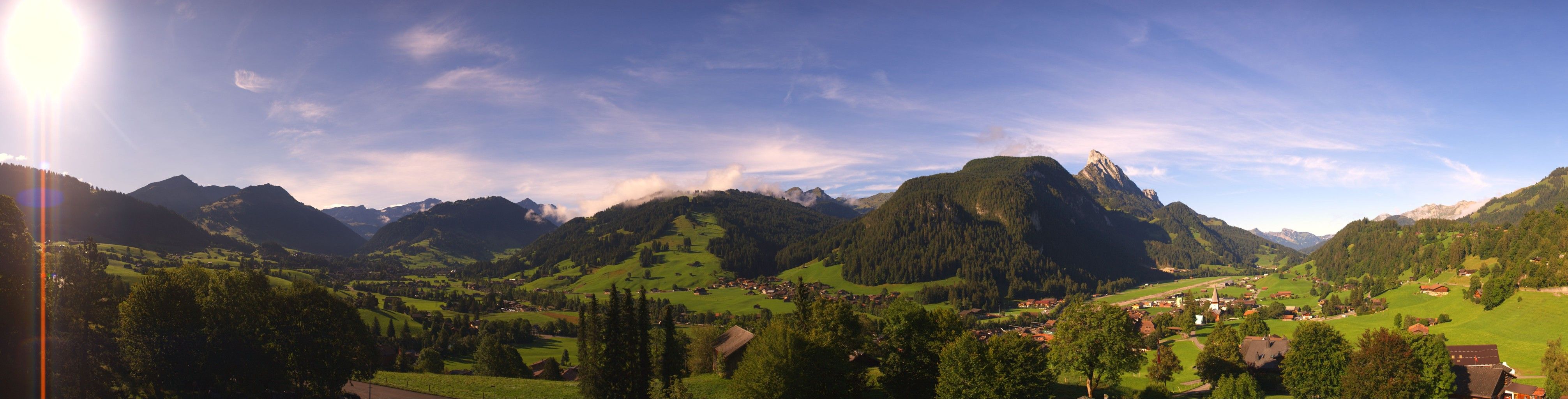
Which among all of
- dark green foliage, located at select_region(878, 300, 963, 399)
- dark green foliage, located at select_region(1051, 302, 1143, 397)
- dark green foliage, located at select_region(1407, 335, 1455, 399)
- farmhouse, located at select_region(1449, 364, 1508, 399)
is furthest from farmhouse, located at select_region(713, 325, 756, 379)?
farmhouse, located at select_region(1449, 364, 1508, 399)

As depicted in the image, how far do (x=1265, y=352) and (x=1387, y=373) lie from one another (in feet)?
94.4

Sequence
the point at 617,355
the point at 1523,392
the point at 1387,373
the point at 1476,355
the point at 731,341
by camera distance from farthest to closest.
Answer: the point at 1476,355, the point at 731,341, the point at 1523,392, the point at 617,355, the point at 1387,373

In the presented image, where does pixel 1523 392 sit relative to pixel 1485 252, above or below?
below

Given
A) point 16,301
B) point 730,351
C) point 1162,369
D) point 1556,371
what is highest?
point 16,301

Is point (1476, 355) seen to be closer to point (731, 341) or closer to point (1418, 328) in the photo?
point (1418, 328)

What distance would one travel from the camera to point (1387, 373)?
158 feet

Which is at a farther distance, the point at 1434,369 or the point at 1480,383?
the point at 1480,383

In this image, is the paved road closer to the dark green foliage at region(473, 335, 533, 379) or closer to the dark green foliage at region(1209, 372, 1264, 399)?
the dark green foliage at region(473, 335, 533, 379)

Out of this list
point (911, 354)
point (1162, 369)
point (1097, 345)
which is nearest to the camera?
point (911, 354)

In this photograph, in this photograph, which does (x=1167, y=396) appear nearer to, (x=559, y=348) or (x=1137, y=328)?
(x=1137, y=328)

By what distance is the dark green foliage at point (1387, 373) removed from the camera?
157ft

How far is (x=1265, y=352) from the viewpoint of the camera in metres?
74.3

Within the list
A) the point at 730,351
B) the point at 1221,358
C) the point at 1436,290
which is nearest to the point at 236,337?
the point at 730,351

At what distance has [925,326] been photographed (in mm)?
48188
